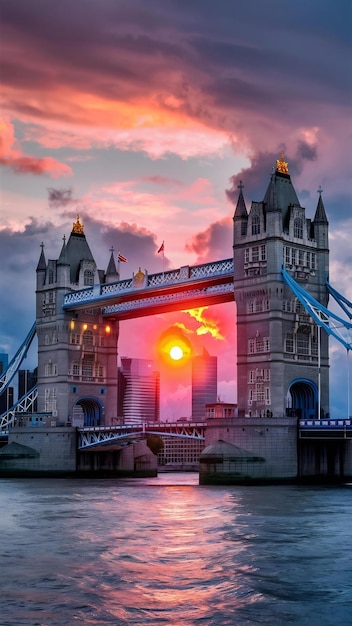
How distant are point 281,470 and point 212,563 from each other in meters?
44.1

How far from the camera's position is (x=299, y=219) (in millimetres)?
92438

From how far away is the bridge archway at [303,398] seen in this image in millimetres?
90500

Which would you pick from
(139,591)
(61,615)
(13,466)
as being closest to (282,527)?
(139,591)

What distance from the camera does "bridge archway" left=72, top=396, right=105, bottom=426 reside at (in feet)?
389

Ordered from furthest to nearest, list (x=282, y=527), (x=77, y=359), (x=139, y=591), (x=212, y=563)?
(x=77, y=359) < (x=282, y=527) < (x=212, y=563) < (x=139, y=591)

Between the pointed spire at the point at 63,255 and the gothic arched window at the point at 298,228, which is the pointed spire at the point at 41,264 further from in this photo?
the gothic arched window at the point at 298,228

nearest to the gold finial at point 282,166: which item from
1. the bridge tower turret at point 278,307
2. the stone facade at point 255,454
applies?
the bridge tower turret at point 278,307

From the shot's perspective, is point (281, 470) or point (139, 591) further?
point (281, 470)

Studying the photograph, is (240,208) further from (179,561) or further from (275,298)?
(179,561)

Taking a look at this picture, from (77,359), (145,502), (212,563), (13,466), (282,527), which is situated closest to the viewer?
(212,563)

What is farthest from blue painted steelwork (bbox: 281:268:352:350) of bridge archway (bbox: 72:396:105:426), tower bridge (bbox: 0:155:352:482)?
bridge archway (bbox: 72:396:105:426)

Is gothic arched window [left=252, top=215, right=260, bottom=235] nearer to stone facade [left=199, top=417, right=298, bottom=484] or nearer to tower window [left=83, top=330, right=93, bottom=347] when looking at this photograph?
stone facade [left=199, top=417, right=298, bottom=484]

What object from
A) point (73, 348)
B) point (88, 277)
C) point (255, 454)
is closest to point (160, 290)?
point (73, 348)

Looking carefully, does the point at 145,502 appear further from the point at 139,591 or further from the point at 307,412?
the point at 139,591
